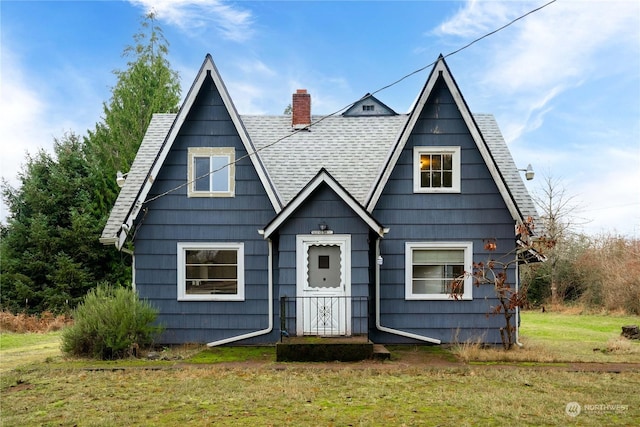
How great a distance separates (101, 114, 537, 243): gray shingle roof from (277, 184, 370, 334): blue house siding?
1.32 meters

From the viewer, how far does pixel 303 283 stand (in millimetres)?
11711

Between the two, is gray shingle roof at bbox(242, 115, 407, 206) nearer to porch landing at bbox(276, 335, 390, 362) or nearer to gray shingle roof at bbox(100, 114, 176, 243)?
gray shingle roof at bbox(100, 114, 176, 243)

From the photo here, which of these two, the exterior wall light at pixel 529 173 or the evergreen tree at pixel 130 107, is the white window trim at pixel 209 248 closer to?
the exterior wall light at pixel 529 173

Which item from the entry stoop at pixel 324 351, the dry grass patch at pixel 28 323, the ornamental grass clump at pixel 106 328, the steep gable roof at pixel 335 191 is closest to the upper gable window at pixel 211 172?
the steep gable roof at pixel 335 191

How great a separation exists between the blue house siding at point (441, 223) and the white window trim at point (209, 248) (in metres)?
3.44

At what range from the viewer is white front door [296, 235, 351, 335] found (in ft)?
37.8

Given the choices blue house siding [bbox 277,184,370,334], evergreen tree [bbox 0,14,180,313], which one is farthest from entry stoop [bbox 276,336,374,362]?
evergreen tree [bbox 0,14,180,313]

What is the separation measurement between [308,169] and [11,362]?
8297mm

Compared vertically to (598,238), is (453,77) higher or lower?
higher

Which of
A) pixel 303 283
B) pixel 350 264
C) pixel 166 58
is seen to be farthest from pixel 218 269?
pixel 166 58

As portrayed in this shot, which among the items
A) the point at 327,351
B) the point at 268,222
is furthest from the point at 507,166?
the point at 327,351

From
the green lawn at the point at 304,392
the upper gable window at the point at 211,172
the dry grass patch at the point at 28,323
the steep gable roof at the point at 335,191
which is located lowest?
the dry grass patch at the point at 28,323

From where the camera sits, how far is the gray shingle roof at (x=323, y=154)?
13523 mm

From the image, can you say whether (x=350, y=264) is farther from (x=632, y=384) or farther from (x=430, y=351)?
(x=632, y=384)
